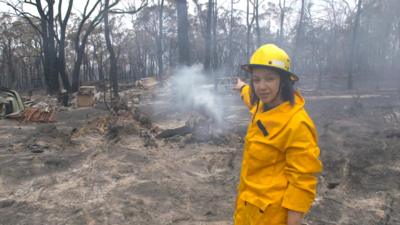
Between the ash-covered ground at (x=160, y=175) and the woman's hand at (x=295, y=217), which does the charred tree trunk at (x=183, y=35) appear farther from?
the woman's hand at (x=295, y=217)

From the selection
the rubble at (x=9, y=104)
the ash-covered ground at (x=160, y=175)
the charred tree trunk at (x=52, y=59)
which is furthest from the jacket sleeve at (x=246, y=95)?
the charred tree trunk at (x=52, y=59)

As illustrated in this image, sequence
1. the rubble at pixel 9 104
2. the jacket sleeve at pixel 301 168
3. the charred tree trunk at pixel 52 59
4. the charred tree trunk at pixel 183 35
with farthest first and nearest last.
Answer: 1. the charred tree trunk at pixel 52 59
2. the charred tree trunk at pixel 183 35
3. the rubble at pixel 9 104
4. the jacket sleeve at pixel 301 168

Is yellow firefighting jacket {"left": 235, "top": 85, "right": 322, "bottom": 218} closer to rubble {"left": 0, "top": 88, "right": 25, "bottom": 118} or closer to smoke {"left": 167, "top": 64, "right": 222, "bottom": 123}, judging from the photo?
smoke {"left": 167, "top": 64, "right": 222, "bottom": 123}

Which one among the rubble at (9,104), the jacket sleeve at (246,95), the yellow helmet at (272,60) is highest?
the yellow helmet at (272,60)

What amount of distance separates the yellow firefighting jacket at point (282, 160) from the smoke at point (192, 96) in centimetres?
736

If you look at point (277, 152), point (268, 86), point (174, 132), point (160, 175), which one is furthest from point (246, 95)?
point (174, 132)

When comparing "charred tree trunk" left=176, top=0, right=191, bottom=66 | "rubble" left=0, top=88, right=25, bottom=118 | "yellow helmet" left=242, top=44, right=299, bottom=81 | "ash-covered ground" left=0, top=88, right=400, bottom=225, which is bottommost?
"ash-covered ground" left=0, top=88, right=400, bottom=225

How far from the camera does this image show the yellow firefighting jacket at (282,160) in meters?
1.67

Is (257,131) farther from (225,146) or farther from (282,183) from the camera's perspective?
(225,146)

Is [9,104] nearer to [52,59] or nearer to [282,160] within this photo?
[52,59]

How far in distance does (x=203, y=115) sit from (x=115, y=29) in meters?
36.4

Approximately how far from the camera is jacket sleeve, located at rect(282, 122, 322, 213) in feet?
5.43

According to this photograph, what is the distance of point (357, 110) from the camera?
1179 cm

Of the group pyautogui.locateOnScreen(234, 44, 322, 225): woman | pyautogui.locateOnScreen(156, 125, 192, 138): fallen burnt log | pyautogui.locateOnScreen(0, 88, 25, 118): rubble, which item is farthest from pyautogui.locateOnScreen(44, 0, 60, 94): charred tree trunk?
pyautogui.locateOnScreen(234, 44, 322, 225): woman
